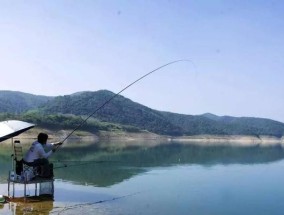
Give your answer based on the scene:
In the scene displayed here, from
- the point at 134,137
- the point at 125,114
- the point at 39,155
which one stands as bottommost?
the point at 39,155

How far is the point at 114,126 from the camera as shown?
12012 cm

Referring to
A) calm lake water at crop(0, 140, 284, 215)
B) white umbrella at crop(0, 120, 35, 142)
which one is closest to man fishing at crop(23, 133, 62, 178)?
white umbrella at crop(0, 120, 35, 142)

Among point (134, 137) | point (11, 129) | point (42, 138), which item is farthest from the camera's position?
point (134, 137)

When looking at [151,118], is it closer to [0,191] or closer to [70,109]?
[70,109]

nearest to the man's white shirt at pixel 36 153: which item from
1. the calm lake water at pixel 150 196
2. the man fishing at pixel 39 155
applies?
the man fishing at pixel 39 155

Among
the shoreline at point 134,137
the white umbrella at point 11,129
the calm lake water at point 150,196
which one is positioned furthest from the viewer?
the shoreline at point 134,137

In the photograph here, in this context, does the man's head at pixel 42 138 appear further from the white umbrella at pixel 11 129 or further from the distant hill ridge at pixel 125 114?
the distant hill ridge at pixel 125 114

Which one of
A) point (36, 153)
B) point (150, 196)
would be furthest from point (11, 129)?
point (150, 196)

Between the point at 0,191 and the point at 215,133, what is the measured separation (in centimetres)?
15318

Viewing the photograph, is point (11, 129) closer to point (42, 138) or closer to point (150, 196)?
point (42, 138)

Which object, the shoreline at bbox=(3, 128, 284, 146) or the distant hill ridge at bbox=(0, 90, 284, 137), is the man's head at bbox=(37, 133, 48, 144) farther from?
the distant hill ridge at bbox=(0, 90, 284, 137)

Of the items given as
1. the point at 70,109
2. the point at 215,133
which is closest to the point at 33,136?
the point at 70,109

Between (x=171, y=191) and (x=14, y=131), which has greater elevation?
(x=14, y=131)

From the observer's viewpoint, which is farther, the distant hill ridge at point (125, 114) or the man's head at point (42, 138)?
the distant hill ridge at point (125, 114)
